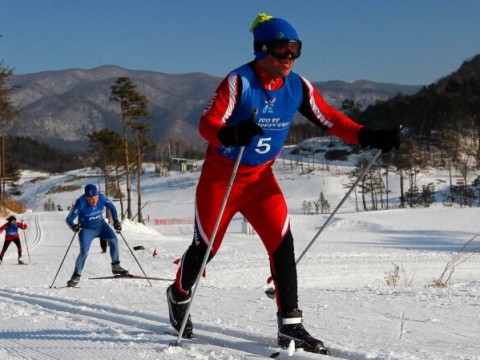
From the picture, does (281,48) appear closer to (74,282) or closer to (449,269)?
(74,282)

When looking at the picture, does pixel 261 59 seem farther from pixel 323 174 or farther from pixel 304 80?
pixel 323 174

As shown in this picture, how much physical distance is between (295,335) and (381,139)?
137 centimetres

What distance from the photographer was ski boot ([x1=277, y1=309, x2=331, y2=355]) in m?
3.48

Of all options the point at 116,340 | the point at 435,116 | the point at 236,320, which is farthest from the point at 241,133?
the point at 435,116

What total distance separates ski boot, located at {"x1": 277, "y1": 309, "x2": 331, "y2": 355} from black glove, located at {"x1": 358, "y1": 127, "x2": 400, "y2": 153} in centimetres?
119

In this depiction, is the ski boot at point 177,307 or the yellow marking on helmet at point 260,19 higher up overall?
the yellow marking on helmet at point 260,19

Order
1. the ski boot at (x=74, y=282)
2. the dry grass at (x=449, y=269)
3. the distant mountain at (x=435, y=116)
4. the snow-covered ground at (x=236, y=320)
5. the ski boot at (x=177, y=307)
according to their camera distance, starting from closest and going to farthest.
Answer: the snow-covered ground at (x=236, y=320) < the ski boot at (x=177, y=307) < the dry grass at (x=449, y=269) < the ski boot at (x=74, y=282) < the distant mountain at (x=435, y=116)

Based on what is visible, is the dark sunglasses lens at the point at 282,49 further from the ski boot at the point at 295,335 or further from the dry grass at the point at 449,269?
the dry grass at the point at 449,269

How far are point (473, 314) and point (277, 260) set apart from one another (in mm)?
1995

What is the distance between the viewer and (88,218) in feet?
32.9

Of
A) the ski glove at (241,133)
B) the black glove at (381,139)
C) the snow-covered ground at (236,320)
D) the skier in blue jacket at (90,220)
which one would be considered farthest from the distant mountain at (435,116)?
the ski glove at (241,133)

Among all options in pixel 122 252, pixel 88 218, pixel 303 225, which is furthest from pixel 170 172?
pixel 88 218

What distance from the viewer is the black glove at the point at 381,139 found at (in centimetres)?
379

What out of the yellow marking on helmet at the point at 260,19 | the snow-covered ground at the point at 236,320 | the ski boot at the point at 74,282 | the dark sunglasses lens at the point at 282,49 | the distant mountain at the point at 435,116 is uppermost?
the distant mountain at the point at 435,116
